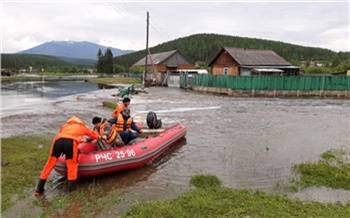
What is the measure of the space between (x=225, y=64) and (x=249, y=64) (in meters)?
3.69

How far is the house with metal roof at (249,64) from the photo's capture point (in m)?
36.3

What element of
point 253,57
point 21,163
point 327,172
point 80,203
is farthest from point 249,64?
point 80,203

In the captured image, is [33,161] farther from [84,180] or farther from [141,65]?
[141,65]

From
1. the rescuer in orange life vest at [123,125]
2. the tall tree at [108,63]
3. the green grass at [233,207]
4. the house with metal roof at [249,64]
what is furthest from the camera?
the tall tree at [108,63]

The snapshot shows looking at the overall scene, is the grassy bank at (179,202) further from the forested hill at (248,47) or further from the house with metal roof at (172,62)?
the forested hill at (248,47)

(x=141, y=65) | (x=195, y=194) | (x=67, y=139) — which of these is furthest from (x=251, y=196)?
(x=141, y=65)

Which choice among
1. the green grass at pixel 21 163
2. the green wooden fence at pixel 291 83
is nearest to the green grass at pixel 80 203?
the green grass at pixel 21 163

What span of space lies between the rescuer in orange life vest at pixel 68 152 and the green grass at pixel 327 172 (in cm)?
537

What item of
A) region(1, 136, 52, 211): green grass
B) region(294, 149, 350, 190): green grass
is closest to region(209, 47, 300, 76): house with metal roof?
region(294, 149, 350, 190): green grass

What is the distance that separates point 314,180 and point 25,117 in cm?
1434

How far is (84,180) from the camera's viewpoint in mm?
7082

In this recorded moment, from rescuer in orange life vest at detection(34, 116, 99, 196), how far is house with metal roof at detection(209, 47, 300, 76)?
31584mm

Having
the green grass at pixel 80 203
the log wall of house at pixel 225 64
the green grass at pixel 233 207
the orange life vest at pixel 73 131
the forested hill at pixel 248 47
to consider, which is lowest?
the green grass at pixel 80 203

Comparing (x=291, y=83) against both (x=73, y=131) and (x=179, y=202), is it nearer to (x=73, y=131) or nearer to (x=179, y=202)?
(x=179, y=202)
